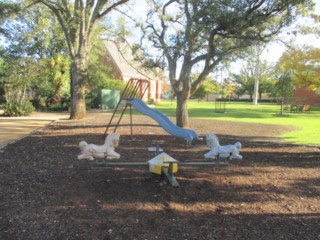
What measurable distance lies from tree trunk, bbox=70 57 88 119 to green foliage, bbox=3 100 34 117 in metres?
4.51

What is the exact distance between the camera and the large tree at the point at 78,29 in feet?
55.2

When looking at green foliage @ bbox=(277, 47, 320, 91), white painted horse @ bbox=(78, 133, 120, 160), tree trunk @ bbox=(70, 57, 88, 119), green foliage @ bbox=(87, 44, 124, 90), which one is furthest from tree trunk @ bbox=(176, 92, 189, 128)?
green foliage @ bbox=(87, 44, 124, 90)

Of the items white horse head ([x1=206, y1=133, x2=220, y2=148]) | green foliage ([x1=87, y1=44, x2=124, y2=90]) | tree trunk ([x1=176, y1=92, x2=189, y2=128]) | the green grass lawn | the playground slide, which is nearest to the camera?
white horse head ([x1=206, y1=133, x2=220, y2=148])

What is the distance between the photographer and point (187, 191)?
521 centimetres

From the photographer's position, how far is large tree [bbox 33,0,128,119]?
16.8 metres

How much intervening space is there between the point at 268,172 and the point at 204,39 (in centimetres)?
643

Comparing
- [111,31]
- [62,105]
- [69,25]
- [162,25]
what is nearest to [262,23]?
[162,25]

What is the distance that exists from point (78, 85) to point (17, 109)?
5311mm

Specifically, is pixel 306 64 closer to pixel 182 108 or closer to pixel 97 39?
pixel 182 108

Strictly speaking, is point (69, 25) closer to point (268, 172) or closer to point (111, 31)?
point (111, 31)

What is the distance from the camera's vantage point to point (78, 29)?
17781 millimetres

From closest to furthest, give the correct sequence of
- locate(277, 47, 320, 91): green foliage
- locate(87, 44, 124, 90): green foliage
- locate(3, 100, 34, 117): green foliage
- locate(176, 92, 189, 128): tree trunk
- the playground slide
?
the playground slide < locate(176, 92, 189, 128): tree trunk < locate(277, 47, 320, 91): green foliage < locate(3, 100, 34, 117): green foliage < locate(87, 44, 124, 90): green foliage

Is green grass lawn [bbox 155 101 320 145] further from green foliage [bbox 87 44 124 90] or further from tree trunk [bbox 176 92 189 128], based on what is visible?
green foliage [bbox 87 44 124 90]

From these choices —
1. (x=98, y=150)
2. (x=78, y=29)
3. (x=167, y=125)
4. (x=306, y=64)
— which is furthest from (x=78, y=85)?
(x=98, y=150)
